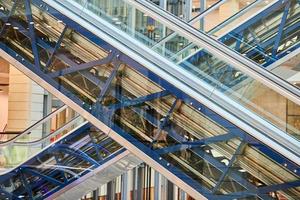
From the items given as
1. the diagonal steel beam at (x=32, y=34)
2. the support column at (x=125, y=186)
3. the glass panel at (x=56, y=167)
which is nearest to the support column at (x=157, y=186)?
the support column at (x=125, y=186)

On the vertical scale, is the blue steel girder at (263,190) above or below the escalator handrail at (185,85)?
below

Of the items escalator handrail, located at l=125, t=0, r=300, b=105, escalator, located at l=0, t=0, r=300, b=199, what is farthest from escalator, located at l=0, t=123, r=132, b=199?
escalator handrail, located at l=125, t=0, r=300, b=105

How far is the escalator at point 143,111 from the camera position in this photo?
5379 millimetres

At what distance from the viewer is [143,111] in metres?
6.01

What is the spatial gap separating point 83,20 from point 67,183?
2896mm

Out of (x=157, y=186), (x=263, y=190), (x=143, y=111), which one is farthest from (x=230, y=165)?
(x=157, y=186)

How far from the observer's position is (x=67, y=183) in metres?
8.46

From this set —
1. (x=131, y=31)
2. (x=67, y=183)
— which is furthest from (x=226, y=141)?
(x=67, y=183)

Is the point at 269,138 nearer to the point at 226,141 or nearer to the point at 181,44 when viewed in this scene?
the point at 226,141

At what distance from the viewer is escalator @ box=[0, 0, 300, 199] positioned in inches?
212

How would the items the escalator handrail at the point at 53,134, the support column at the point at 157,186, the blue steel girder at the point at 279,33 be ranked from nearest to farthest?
the blue steel girder at the point at 279,33, the escalator handrail at the point at 53,134, the support column at the point at 157,186

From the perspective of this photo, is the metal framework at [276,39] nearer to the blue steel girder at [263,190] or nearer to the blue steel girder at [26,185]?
the blue steel girder at [263,190]

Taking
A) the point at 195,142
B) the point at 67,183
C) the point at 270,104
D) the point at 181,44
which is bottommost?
the point at 67,183

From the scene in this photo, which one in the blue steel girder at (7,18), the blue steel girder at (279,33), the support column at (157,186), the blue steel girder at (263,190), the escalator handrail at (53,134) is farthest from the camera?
the support column at (157,186)
